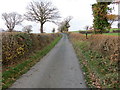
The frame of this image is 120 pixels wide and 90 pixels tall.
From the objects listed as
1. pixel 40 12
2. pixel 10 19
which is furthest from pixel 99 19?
pixel 10 19

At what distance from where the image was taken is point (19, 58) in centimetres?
809

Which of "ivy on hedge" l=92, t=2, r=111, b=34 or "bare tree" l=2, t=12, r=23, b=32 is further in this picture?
"bare tree" l=2, t=12, r=23, b=32

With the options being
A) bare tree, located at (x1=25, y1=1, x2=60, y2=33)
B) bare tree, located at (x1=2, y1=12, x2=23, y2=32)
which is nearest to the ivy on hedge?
bare tree, located at (x1=25, y1=1, x2=60, y2=33)

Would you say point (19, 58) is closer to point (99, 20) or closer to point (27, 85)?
point (27, 85)

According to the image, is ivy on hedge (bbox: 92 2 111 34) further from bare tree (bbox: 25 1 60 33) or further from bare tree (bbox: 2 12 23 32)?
bare tree (bbox: 2 12 23 32)

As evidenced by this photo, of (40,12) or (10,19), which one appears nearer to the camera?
(40,12)

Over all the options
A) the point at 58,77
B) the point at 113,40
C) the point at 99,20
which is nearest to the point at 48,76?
the point at 58,77

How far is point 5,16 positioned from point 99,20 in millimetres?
44542

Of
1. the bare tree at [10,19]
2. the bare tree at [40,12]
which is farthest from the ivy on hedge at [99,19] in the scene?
the bare tree at [10,19]

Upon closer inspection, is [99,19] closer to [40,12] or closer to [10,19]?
[40,12]

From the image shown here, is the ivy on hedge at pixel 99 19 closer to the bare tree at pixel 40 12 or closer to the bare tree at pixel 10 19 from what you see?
the bare tree at pixel 40 12

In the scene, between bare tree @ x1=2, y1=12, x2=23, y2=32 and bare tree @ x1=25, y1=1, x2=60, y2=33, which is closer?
bare tree @ x1=25, y1=1, x2=60, y2=33

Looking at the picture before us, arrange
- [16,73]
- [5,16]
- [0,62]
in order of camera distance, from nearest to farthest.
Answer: [16,73] → [0,62] → [5,16]

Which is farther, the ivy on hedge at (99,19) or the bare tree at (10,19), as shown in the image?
the bare tree at (10,19)
